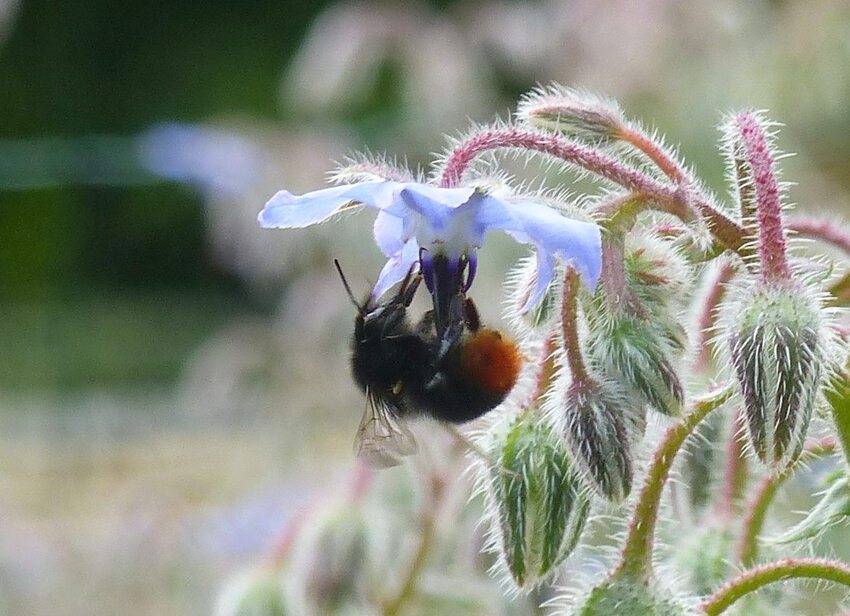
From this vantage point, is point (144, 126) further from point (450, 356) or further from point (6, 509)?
point (450, 356)

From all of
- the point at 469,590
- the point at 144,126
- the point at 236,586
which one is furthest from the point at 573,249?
the point at 144,126

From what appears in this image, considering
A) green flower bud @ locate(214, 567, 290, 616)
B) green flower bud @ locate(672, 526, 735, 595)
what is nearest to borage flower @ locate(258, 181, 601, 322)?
green flower bud @ locate(672, 526, 735, 595)

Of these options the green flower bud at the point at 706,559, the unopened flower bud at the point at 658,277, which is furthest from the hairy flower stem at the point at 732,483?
the unopened flower bud at the point at 658,277

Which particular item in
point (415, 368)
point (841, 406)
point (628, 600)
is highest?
point (415, 368)

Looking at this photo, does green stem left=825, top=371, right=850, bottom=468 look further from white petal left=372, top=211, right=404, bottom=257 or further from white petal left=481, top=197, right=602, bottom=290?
white petal left=372, top=211, right=404, bottom=257

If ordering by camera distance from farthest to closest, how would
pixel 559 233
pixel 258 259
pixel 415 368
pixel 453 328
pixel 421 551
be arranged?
pixel 258 259, pixel 421 551, pixel 415 368, pixel 453 328, pixel 559 233

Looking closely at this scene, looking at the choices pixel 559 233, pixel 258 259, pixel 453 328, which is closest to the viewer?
pixel 559 233

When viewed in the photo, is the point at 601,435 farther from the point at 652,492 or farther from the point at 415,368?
the point at 415,368

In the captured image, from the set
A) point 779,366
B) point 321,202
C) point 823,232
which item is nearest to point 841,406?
point 779,366
